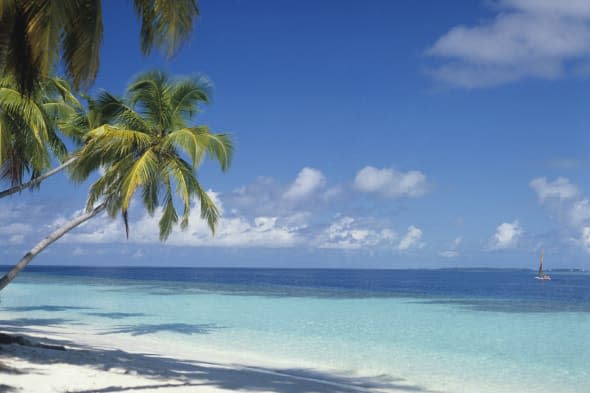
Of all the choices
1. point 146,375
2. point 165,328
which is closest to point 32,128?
point 146,375

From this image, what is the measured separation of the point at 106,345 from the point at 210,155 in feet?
16.7

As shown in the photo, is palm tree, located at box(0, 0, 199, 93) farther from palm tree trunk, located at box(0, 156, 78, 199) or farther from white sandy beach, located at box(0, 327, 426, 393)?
palm tree trunk, located at box(0, 156, 78, 199)

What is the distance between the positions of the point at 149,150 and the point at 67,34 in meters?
4.89

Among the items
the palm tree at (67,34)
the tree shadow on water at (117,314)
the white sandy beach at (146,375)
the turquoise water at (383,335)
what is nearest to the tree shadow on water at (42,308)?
the turquoise water at (383,335)

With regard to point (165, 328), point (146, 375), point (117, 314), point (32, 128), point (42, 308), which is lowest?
point (42, 308)

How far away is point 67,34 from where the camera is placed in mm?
5527

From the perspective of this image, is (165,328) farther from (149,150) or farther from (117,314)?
(149,150)

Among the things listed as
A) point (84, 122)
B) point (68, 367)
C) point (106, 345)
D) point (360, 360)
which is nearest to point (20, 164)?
point (84, 122)

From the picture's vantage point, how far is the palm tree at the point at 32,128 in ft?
29.5

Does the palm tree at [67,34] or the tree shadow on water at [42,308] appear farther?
the tree shadow on water at [42,308]

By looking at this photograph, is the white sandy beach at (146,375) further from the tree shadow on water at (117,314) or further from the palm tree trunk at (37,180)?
the tree shadow on water at (117,314)

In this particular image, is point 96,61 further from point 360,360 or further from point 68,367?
point 360,360

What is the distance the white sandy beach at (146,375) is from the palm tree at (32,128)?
287cm

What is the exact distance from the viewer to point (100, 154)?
1065 centimetres
